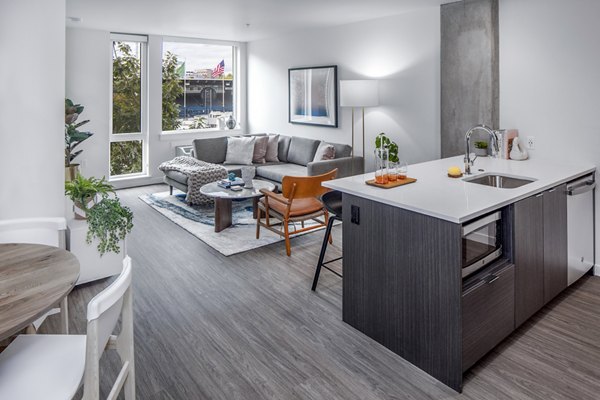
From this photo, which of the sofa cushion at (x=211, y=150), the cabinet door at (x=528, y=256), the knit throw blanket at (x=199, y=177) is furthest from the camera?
the sofa cushion at (x=211, y=150)

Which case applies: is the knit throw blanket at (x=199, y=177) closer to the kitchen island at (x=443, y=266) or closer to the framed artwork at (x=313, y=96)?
the framed artwork at (x=313, y=96)

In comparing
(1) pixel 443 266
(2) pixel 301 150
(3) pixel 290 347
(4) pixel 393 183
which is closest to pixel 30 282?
(3) pixel 290 347

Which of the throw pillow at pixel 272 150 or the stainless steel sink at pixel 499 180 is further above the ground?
the throw pillow at pixel 272 150

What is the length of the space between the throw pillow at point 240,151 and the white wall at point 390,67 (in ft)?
2.53

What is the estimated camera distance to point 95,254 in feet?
10.9

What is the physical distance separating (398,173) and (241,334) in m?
1.40

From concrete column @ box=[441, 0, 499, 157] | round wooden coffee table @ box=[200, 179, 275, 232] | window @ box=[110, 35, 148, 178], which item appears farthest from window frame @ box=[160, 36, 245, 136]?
concrete column @ box=[441, 0, 499, 157]

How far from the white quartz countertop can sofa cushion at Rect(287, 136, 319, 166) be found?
9.60 ft

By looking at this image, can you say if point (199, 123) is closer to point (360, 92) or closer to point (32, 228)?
point (360, 92)

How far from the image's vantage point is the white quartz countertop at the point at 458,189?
212cm

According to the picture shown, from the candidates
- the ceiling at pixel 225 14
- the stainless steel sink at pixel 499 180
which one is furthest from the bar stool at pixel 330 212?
the ceiling at pixel 225 14

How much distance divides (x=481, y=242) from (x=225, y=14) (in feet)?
14.0

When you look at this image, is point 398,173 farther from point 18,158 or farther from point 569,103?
point 18,158

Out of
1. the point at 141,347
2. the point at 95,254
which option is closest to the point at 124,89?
the point at 95,254
